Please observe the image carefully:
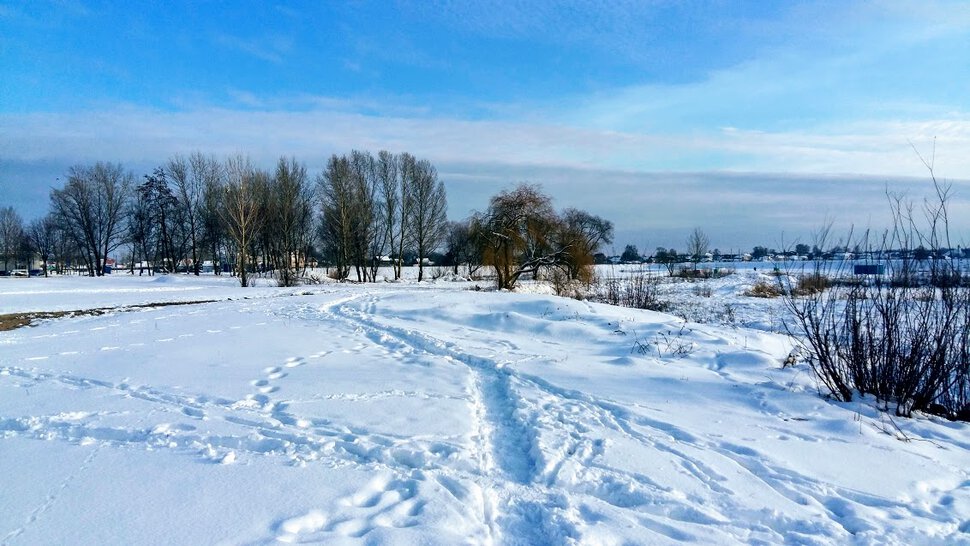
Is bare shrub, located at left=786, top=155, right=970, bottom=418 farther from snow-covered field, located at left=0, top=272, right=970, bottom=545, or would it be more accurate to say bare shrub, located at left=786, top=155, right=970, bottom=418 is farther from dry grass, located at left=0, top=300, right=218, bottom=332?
dry grass, located at left=0, top=300, right=218, bottom=332

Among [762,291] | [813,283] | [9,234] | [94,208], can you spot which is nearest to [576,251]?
[762,291]

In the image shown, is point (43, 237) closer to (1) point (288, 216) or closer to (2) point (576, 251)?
(1) point (288, 216)

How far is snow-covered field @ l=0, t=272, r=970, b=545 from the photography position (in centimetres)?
287

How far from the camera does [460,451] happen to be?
152 inches

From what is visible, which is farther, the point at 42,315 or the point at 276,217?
the point at 276,217

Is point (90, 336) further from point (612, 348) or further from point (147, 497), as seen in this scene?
point (612, 348)

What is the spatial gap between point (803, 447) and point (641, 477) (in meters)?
1.63

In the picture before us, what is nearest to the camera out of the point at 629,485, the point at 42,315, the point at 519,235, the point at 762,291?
the point at 629,485

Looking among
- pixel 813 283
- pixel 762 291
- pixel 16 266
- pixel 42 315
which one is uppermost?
pixel 16 266

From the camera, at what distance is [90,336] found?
9.76 m

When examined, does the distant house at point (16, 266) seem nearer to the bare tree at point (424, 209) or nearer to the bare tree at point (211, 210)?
the bare tree at point (211, 210)

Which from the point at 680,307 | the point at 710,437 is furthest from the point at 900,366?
the point at 680,307

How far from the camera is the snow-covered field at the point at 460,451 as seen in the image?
287 centimetres

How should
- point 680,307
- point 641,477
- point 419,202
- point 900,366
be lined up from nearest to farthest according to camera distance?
1. point 641,477
2. point 900,366
3. point 680,307
4. point 419,202
